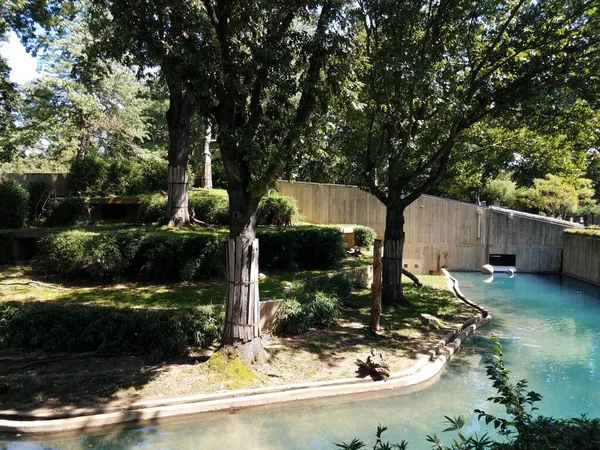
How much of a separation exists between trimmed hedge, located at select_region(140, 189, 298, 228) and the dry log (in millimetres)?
7841

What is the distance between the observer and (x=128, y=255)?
31.9ft

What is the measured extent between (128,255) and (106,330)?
2679mm

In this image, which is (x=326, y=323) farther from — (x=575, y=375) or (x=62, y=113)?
(x=62, y=113)

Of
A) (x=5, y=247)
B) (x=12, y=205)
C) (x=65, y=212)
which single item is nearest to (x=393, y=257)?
(x=5, y=247)

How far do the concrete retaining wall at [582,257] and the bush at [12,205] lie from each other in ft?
63.7

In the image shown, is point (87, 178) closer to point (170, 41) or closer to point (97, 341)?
point (97, 341)

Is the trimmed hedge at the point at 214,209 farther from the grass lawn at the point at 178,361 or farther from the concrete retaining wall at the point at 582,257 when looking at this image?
the concrete retaining wall at the point at 582,257

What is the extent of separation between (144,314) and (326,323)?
3.68m

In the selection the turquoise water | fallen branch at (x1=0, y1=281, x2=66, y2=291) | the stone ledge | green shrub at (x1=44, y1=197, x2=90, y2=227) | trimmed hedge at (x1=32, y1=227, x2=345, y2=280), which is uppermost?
green shrub at (x1=44, y1=197, x2=90, y2=227)

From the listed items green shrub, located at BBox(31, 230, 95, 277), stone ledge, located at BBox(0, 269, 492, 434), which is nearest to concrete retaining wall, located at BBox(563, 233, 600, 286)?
stone ledge, located at BBox(0, 269, 492, 434)

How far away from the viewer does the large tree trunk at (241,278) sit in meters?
6.64

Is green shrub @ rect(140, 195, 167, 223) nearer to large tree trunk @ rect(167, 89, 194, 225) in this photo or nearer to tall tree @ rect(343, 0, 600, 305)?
large tree trunk @ rect(167, 89, 194, 225)

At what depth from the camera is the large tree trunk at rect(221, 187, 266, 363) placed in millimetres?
6641

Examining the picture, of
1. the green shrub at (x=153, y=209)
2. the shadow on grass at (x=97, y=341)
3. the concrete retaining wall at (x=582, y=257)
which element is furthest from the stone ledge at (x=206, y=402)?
the concrete retaining wall at (x=582, y=257)
